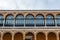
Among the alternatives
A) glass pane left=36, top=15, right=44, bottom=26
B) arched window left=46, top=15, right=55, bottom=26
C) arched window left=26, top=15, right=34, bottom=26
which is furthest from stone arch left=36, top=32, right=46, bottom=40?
arched window left=26, top=15, right=34, bottom=26

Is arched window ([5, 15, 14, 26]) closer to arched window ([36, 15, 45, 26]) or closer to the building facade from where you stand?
the building facade

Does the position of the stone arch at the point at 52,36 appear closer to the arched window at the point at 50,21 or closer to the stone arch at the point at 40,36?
the stone arch at the point at 40,36

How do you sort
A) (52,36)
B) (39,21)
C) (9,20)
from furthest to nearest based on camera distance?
1. (9,20)
2. (39,21)
3. (52,36)

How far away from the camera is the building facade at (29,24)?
41594 millimetres

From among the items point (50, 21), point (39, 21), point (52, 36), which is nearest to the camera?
point (52, 36)

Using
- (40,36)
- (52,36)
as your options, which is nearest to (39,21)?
(40,36)

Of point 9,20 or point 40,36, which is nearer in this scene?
point 40,36

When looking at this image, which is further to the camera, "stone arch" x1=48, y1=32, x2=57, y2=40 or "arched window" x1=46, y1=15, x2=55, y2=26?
"arched window" x1=46, y1=15, x2=55, y2=26

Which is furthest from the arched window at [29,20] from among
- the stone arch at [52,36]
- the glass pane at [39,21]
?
the stone arch at [52,36]

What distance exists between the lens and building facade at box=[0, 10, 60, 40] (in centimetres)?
4159

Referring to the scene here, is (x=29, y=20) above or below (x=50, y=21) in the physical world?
above

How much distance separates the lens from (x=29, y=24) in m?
42.5

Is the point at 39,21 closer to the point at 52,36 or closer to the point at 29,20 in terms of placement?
the point at 29,20

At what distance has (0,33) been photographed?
41.5m
